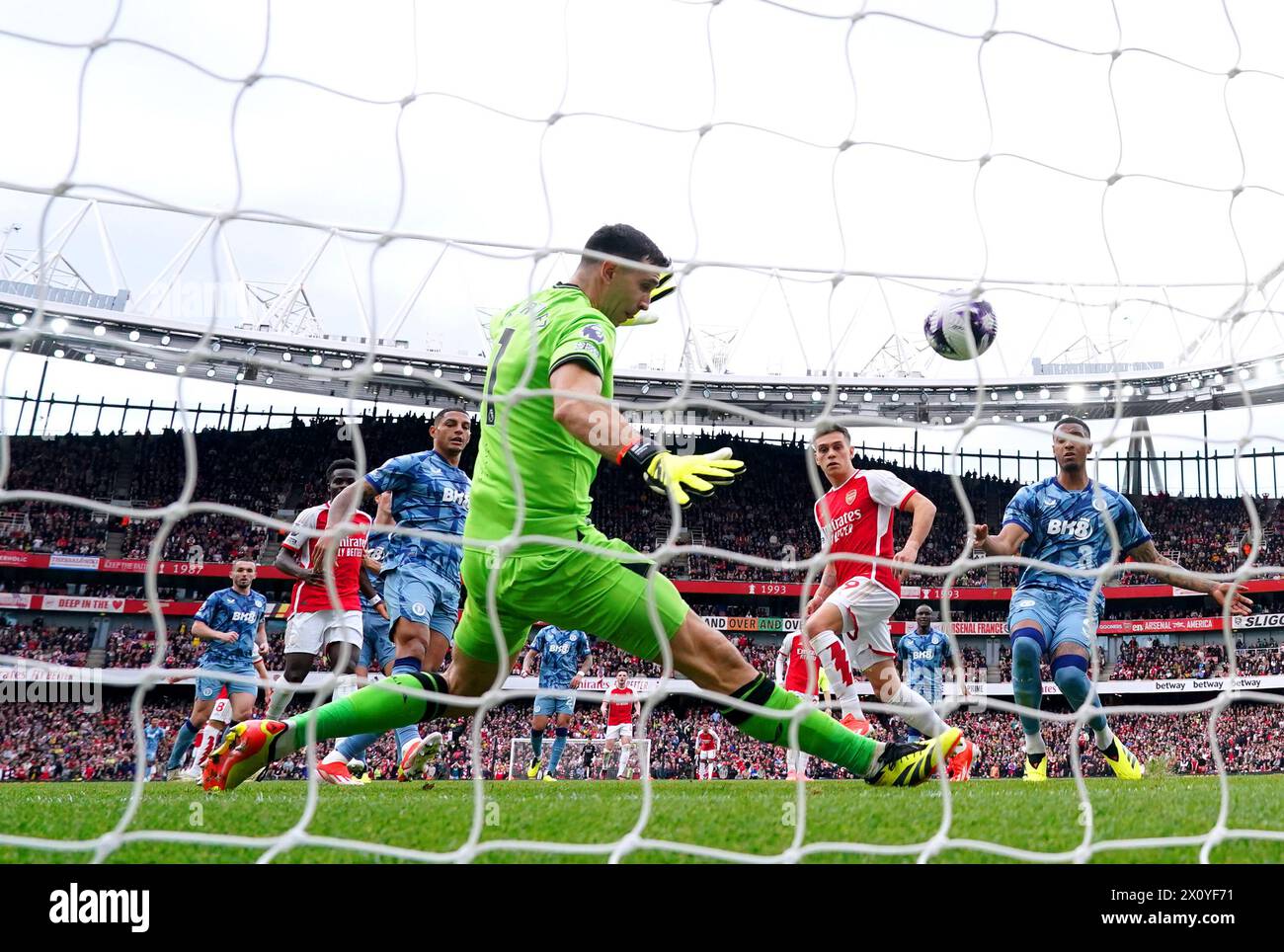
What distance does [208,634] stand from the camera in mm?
7129

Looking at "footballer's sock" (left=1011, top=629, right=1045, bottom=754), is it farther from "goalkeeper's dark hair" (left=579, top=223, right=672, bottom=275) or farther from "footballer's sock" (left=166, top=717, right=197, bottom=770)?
"footballer's sock" (left=166, top=717, right=197, bottom=770)

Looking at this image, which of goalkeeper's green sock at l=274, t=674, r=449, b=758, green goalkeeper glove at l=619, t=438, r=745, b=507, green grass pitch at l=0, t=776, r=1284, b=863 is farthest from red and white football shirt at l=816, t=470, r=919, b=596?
goalkeeper's green sock at l=274, t=674, r=449, b=758

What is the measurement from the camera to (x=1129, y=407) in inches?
1017

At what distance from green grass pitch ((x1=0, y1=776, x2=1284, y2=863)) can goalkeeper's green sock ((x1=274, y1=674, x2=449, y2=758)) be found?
1.00 feet

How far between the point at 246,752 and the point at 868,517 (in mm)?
3901

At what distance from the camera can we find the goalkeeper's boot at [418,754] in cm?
572

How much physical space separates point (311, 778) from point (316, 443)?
91.4 feet

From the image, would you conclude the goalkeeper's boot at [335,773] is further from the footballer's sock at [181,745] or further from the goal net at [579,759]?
the goal net at [579,759]

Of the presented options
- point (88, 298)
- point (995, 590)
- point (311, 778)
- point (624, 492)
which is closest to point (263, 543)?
point (88, 298)

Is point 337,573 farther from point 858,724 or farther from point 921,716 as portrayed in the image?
point 921,716

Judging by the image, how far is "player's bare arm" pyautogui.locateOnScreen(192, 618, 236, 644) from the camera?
23.1 feet

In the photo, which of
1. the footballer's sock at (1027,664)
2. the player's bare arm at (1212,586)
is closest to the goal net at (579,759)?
the footballer's sock at (1027,664)

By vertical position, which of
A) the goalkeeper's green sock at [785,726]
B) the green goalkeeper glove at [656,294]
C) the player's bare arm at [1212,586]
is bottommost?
the goalkeeper's green sock at [785,726]
